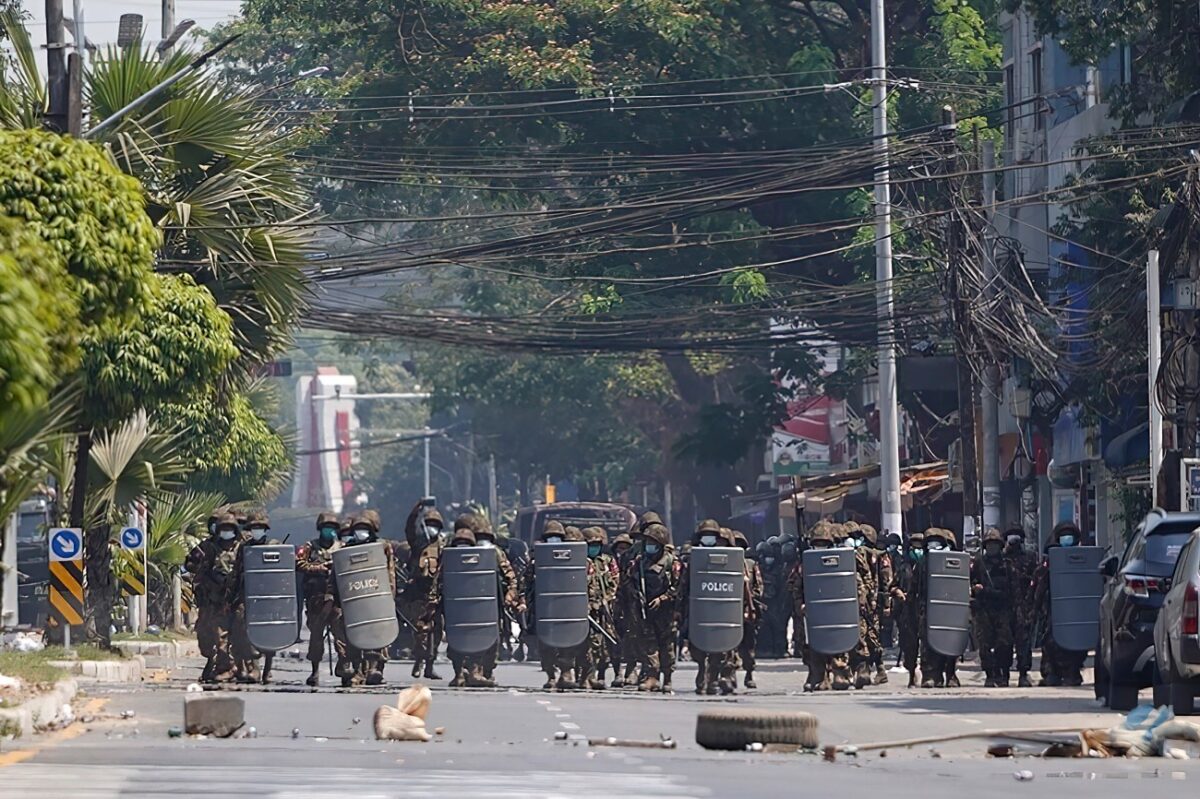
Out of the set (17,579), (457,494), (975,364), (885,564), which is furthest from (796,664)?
(457,494)

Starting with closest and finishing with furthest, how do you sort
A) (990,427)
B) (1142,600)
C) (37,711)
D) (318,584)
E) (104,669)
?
(37,711), (1142,600), (318,584), (104,669), (990,427)

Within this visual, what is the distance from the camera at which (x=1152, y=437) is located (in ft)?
94.9

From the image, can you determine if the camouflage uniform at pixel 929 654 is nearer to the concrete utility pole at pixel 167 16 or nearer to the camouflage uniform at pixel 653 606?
the camouflage uniform at pixel 653 606

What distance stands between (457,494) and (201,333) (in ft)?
333

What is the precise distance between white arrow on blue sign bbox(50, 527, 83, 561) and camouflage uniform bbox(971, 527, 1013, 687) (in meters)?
9.43

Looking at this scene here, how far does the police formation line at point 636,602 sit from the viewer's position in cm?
2458

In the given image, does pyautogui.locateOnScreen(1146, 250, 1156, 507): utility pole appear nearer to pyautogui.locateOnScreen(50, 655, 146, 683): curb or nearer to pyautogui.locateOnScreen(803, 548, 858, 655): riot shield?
pyautogui.locateOnScreen(803, 548, 858, 655): riot shield

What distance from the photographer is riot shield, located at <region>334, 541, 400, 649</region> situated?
24.1m

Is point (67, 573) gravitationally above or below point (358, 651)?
above

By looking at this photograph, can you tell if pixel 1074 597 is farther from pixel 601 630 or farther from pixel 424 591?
pixel 424 591

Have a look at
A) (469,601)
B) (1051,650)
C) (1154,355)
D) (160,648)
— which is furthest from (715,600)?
(160,648)

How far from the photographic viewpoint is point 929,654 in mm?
26359

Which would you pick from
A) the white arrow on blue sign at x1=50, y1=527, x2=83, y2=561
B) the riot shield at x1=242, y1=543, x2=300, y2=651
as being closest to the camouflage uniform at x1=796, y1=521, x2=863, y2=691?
the riot shield at x1=242, y1=543, x2=300, y2=651

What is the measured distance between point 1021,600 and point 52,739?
42.9 ft
